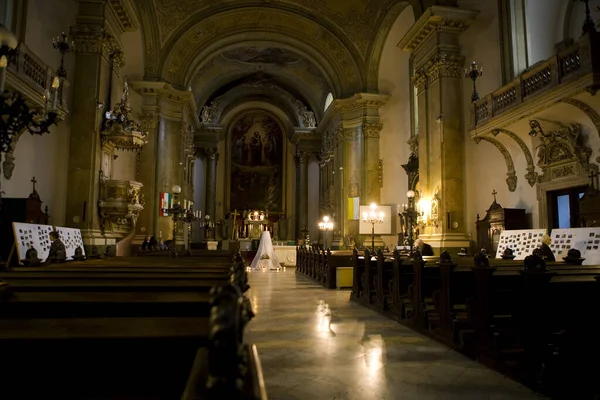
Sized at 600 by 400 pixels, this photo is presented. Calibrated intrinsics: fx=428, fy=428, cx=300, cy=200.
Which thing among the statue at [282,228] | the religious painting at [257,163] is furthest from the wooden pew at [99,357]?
the religious painting at [257,163]

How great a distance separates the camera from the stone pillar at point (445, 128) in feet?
36.2

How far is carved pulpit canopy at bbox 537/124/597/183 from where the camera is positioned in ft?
26.0

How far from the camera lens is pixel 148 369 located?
64.5 inches

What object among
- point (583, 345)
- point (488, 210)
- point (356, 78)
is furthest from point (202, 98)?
point (583, 345)

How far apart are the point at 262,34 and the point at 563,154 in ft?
43.3

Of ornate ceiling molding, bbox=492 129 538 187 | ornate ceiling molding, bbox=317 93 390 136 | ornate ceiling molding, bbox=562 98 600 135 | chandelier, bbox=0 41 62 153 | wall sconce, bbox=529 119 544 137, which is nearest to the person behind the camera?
chandelier, bbox=0 41 62 153

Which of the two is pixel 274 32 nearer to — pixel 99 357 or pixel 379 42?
pixel 379 42

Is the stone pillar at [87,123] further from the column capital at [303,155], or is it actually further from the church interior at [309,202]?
the column capital at [303,155]

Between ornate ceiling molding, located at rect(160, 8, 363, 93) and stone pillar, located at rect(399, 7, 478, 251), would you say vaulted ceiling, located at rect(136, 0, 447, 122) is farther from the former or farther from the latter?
stone pillar, located at rect(399, 7, 478, 251)

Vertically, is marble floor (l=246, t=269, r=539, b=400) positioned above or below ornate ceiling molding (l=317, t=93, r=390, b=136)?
below

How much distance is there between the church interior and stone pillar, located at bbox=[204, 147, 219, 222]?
4.7 inches

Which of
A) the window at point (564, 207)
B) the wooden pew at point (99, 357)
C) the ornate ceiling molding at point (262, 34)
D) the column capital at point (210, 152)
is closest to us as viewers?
the wooden pew at point (99, 357)

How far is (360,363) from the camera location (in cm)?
398

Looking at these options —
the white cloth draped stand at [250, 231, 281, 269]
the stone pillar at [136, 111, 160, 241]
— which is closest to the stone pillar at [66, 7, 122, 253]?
the stone pillar at [136, 111, 160, 241]
